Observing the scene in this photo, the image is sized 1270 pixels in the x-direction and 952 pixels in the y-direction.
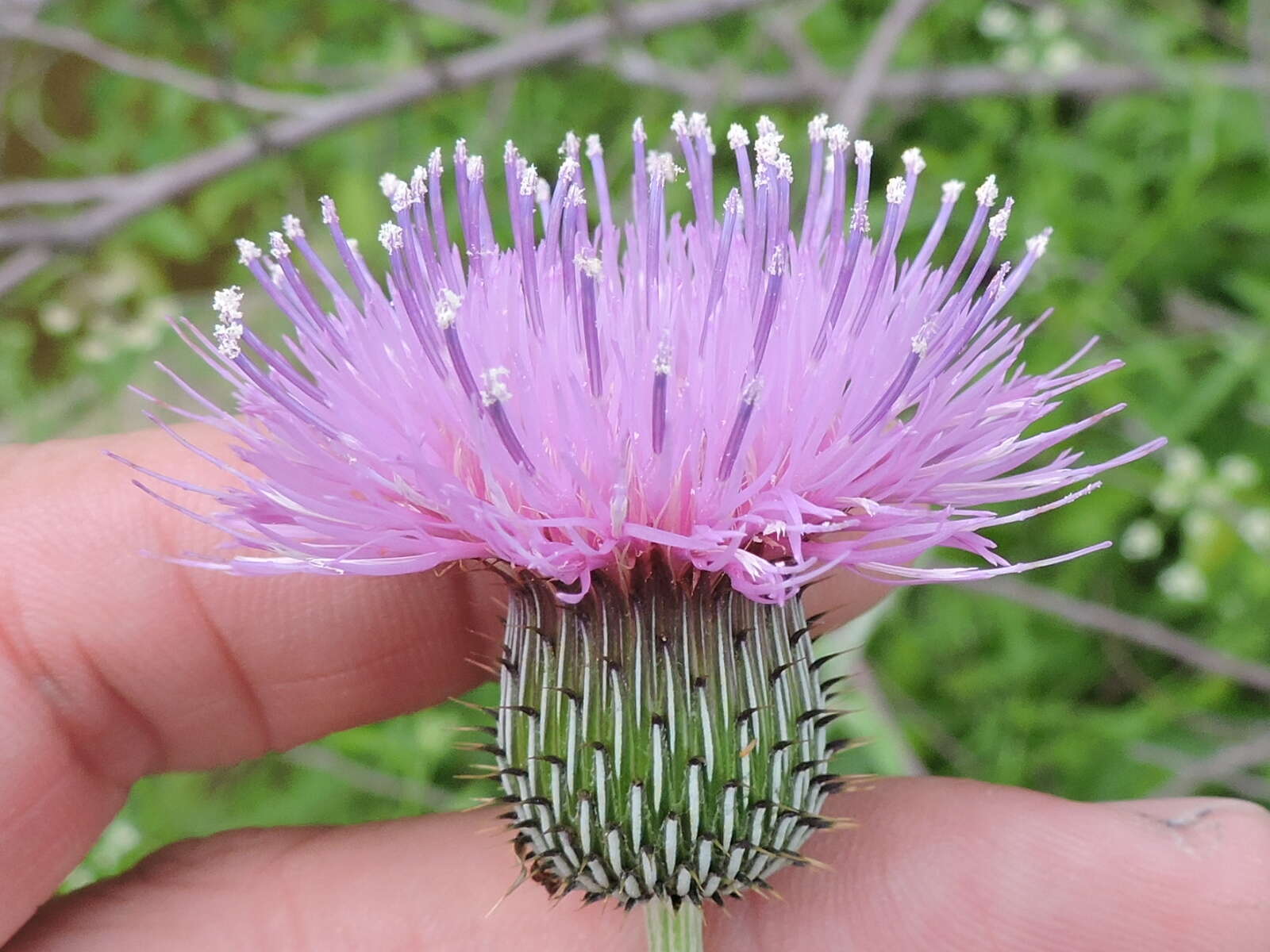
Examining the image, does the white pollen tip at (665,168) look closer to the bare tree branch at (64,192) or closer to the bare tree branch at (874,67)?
the bare tree branch at (874,67)

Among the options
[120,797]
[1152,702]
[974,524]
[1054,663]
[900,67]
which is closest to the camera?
[974,524]

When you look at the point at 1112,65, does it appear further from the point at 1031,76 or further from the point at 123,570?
the point at 123,570

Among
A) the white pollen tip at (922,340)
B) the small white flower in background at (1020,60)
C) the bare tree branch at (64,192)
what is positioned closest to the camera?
the white pollen tip at (922,340)

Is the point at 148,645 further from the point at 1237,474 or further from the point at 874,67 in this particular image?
the point at 1237,474

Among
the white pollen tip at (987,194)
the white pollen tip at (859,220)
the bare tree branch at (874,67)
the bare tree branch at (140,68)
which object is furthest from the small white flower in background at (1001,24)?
the white pollen tip at (859,220)

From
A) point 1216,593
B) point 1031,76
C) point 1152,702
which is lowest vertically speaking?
point 1152,702

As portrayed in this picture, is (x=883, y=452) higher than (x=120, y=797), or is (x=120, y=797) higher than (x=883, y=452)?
(x=883, y=452)

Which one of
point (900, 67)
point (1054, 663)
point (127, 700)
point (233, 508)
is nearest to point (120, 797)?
point (127, 700)
